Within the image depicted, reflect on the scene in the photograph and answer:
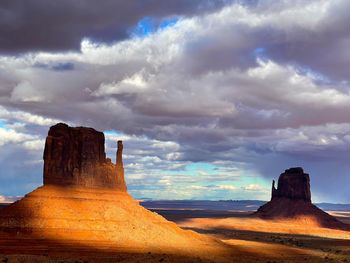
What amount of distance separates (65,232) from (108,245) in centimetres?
650

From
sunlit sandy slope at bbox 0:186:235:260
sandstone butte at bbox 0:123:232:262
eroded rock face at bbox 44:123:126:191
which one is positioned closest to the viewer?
sandstone butte at bbox 0:123:232:262

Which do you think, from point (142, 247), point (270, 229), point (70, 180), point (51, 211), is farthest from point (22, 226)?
point (270, 229)

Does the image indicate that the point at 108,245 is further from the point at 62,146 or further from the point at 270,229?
the point at 270,229

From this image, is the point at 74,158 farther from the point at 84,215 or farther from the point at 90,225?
the point at 90,225

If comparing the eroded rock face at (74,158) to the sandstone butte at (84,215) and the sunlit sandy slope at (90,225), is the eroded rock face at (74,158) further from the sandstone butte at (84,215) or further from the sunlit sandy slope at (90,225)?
the sunlit sandy slope at (90,225)

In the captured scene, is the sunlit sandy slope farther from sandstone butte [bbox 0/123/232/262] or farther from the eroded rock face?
the eroded rock face

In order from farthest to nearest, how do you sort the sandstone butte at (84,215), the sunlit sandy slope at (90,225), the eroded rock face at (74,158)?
the eroded rock face at (74,158) → the sunlit sandy slope at (90,225) → the sandstone butte at (84,215)

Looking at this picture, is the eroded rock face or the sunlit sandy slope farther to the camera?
the eroded rock face

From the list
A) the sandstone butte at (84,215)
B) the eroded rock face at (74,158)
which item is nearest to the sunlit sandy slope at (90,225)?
the sandstone butte at (84,215)

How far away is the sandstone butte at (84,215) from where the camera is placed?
3270 inches

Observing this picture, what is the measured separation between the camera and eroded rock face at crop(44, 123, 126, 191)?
305 feet

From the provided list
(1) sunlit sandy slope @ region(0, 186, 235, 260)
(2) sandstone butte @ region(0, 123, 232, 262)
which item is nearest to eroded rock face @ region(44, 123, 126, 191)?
(2) sandstone butte @ region(0, 123, 232, 262)

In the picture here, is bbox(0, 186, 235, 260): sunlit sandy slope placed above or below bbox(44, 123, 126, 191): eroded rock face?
below

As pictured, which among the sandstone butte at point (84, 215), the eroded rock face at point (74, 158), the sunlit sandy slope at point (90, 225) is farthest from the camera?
the eroded rock face at point (74, 158)
